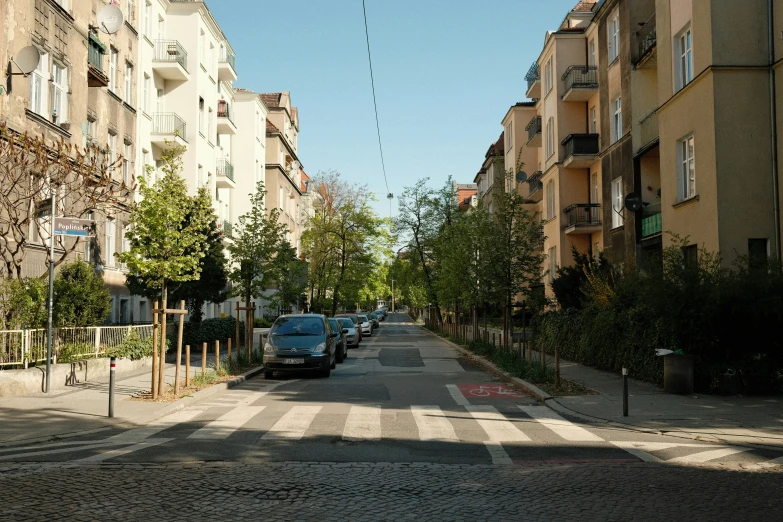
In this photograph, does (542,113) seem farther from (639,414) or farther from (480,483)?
(480,483)

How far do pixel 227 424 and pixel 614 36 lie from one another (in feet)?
79.3

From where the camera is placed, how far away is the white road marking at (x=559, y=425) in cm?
1055

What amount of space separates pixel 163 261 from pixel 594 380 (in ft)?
33.7

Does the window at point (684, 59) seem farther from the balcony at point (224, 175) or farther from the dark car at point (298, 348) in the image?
the balcony at point (224, 175)

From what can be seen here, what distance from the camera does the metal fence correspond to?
14.7 m

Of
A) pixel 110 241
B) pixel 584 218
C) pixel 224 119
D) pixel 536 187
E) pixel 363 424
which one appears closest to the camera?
pixel 363 424

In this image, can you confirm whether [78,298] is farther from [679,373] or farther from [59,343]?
[679,373]

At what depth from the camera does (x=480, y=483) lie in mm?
7582

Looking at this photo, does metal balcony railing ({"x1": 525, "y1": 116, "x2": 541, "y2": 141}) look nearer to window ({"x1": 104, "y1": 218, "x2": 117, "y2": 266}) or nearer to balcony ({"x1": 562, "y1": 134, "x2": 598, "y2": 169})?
balcony ({"x1": 562, "y1": 134, "x2": 598, "y2": 169})

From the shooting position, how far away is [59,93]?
2191 cm

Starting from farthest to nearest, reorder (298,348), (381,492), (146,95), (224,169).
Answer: (224,169)
(146,95)
(298,348)
(381,492)

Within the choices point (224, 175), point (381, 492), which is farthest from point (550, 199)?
point (381, 492)

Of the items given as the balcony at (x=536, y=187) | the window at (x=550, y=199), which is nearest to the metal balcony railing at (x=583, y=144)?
the window at (x=550, y=199)

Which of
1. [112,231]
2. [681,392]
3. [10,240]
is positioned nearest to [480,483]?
[681,392]
